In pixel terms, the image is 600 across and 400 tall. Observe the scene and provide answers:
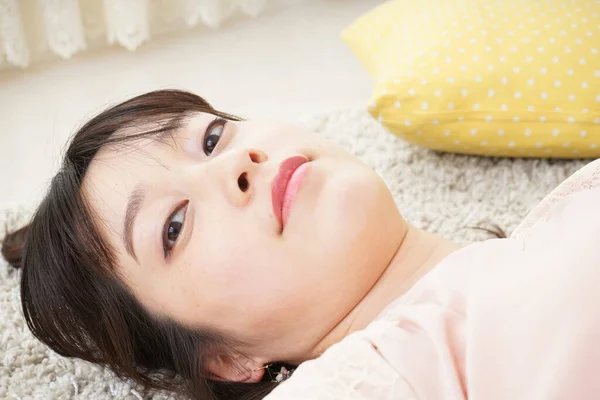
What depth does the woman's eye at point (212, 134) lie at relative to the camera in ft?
3.42

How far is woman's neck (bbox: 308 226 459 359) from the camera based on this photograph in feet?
3.29

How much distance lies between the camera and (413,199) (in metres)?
1.42

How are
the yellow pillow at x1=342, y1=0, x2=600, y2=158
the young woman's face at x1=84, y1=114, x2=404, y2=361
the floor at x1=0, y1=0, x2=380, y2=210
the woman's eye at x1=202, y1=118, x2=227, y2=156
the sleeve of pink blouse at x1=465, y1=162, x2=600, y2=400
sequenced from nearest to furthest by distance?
the sleeve of pink blouse at x1=465, y1=162, x2=600, y2=400 → the young woman's face at x1=84, y1=114, x2=404, y2=361 → the woman's eye at x1=202, y1=118, x2=227, y2=156 → the yellow pillow at x1=342, y1=0, x2=600, y2=158 → the floor at x1=0, y1=0, x2=380, y2=210

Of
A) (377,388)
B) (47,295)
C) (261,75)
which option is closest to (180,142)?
(47,295)

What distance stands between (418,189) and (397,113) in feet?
0.51

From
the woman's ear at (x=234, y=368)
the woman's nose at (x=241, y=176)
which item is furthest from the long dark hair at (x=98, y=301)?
the woman's nose at (x=241, y=176)

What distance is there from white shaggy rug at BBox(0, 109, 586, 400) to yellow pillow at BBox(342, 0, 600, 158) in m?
0.04

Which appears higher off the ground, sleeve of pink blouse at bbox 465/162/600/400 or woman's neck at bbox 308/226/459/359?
sleeve of pink blouse at bbox 465/162/600/400

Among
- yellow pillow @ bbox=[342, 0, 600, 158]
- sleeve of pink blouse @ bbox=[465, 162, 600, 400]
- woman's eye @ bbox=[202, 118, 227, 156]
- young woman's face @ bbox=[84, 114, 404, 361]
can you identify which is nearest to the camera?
sleeve of pink blouse @ bbox=[465, 162, 600, 400]

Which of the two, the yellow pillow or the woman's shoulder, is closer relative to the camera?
the woman's shoulder

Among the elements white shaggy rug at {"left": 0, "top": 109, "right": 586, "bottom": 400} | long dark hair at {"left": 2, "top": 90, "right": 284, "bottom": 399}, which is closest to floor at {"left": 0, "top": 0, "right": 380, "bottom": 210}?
white shaggy rug at {"left": 0, "top": 109, "right": 586, "bottom": 400}

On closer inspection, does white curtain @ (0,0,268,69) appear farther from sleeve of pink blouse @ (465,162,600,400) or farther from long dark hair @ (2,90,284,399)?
sleeve of pink blouse @ (465,162,600,400)

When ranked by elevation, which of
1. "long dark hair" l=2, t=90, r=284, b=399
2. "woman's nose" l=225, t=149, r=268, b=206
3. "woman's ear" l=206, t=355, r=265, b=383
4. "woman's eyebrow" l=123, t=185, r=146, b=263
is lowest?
"woman's ear" l=206, t=355, r=265, b=383

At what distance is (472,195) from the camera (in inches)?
56.0
